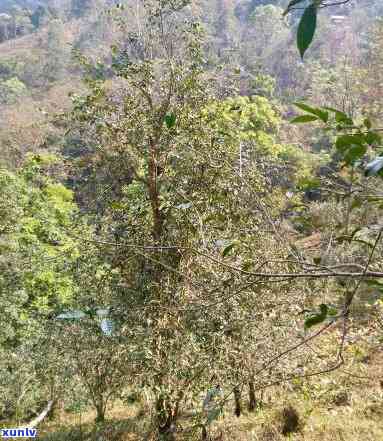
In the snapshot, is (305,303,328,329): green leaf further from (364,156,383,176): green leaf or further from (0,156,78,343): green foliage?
(0,156,78,343): green foliage

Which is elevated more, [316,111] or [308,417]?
[316,111]

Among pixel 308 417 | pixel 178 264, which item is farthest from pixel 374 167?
pixel 308 417

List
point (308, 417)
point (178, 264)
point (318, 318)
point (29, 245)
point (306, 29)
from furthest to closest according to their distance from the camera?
point (29, 245) < point (308, 417) < point (178, 264) < point (318, 318) < point (306, 29)

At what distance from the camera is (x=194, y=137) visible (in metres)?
4.82

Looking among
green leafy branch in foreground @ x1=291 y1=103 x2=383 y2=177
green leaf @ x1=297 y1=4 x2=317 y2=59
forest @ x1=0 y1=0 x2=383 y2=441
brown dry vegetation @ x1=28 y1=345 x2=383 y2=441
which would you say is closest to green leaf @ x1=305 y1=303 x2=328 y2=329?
green leafy branch in foreground @ x1=291 y1=103 x2=383 y2=177

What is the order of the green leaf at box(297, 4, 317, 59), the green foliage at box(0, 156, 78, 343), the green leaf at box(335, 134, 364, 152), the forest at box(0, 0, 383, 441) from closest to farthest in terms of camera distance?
the green leaf at box(297, 4, 317, 59) < the green leaf at box(335, 134, 364, 152) < the forest at box(0, 0, 383, 441) < the green foliage at box(0, 156, 78, 343)

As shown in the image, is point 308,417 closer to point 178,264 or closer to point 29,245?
point 178,264

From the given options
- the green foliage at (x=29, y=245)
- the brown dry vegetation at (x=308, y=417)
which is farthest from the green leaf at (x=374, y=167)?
the green foliage at (x=29, y=245)

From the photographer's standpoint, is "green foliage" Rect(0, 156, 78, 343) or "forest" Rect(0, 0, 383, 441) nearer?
"forest" Rect(0, 0, 383, 441)

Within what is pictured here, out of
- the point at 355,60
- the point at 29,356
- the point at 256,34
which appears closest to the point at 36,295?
the point at 29,356

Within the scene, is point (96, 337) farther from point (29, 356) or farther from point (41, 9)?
point (41, 9)

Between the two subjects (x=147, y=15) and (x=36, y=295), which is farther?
(x=36, y=295)

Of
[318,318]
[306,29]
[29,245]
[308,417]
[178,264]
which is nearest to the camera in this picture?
[306,29]

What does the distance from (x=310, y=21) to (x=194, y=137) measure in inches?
165
